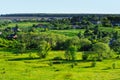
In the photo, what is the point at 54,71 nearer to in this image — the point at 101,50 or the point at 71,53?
the point at 71,53

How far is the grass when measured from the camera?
69062 millimetres

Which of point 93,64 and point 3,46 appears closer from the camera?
point 93,64

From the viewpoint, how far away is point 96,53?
323ft

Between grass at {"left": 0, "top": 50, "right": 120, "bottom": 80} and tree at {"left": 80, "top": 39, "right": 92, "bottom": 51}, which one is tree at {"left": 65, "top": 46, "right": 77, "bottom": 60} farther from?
tree at {"left": 80, "top": 39, "right": 92, "bottom": 51}

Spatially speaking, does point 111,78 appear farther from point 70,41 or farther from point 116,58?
point 70,41

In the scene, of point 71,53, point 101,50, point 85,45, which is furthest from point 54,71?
point 85,45

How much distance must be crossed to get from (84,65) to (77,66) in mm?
2422

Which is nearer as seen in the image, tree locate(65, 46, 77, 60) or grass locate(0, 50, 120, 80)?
grass locate(0, 50, 120, 80)

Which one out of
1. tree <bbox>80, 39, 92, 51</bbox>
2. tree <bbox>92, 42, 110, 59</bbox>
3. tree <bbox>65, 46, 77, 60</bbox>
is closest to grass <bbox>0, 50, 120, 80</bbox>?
tree <bbox>65, 46, 77, 60</bbox>

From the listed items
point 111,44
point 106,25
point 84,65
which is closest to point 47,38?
point 111,44

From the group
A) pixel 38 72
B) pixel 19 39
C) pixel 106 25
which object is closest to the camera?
pixel 38 72

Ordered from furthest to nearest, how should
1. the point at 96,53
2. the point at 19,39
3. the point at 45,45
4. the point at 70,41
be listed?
the point at 19,39 < the point at 70,41 < the point at 45,45 < the point at 96,53

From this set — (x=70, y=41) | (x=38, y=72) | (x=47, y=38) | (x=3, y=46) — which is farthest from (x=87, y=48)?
(x=38, y=72)

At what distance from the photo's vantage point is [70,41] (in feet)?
395
